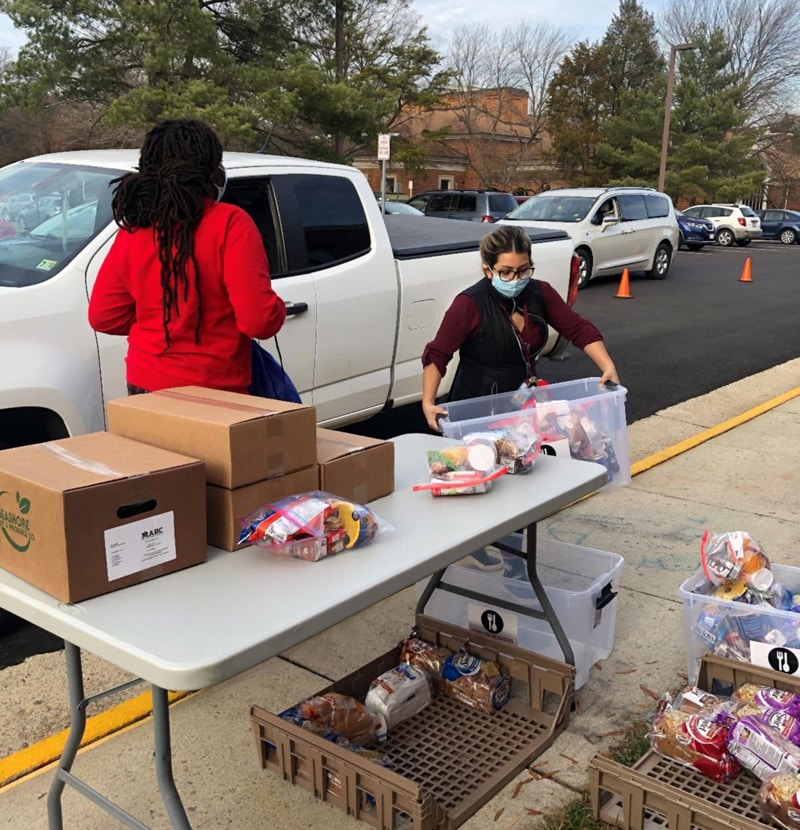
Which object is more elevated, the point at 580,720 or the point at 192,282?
the point at 192,282

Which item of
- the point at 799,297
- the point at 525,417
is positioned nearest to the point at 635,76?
the point at 799,297

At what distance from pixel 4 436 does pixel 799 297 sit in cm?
1633

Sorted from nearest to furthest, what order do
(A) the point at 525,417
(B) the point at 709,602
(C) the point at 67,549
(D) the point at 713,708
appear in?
1. (C) the point at 67,549
2. (D) the point at 713,708
3. (B) the point at 709,602
4. (A) the point at 525,417

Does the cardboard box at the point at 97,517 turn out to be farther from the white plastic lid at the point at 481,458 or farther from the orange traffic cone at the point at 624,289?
the orange traffic cone at the point at 624,289

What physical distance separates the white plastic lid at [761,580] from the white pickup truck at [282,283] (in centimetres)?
257

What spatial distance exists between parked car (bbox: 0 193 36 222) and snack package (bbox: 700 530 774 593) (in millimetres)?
3520

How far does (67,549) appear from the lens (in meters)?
1.92

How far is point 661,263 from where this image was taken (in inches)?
743

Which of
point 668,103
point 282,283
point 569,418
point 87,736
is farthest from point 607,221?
point 668,103

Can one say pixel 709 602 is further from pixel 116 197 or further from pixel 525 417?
pixel 116 197

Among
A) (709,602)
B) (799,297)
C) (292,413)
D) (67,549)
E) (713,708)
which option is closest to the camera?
(67,549)

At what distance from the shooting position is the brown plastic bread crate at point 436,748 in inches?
100

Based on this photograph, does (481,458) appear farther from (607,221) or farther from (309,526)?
(607,221)

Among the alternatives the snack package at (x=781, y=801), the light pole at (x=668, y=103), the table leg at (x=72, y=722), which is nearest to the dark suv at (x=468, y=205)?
the light pole at (x=668, y=103)
